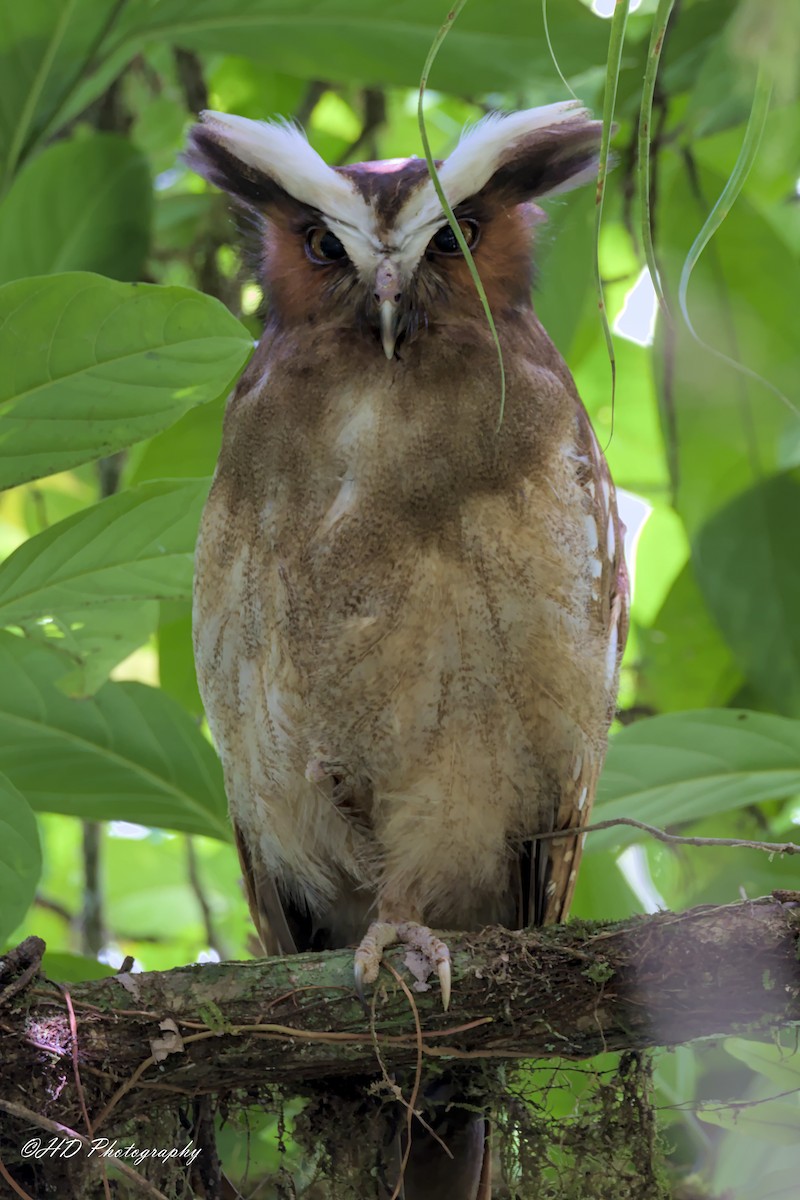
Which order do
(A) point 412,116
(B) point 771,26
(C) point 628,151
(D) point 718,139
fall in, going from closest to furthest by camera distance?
(B) point 771,26 < (C) point 628,151 < (D) point 718,139 < (A) point 412,116

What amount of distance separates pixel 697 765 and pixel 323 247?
108 cm

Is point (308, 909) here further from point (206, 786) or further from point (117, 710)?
point (117, 710)

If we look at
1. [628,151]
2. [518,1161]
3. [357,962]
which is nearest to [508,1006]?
[357,962]

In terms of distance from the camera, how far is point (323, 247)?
2.00 m

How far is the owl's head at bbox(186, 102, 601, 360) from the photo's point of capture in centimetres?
189

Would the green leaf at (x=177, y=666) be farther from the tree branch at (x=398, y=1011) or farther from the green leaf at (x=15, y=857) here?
the tree branch at (x=398, y=1011)

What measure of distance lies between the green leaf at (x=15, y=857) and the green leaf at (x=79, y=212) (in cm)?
106

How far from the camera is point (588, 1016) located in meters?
1.66

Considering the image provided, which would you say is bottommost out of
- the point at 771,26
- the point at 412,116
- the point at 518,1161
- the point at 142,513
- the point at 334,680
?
the point at 518,1161

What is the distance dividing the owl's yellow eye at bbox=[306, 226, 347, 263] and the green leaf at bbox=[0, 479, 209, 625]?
411mm

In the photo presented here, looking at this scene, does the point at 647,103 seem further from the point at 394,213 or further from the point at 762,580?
the point at 762,580

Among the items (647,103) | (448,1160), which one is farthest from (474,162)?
(448,1160)

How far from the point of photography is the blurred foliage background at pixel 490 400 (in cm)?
185

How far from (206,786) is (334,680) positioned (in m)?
0.48
